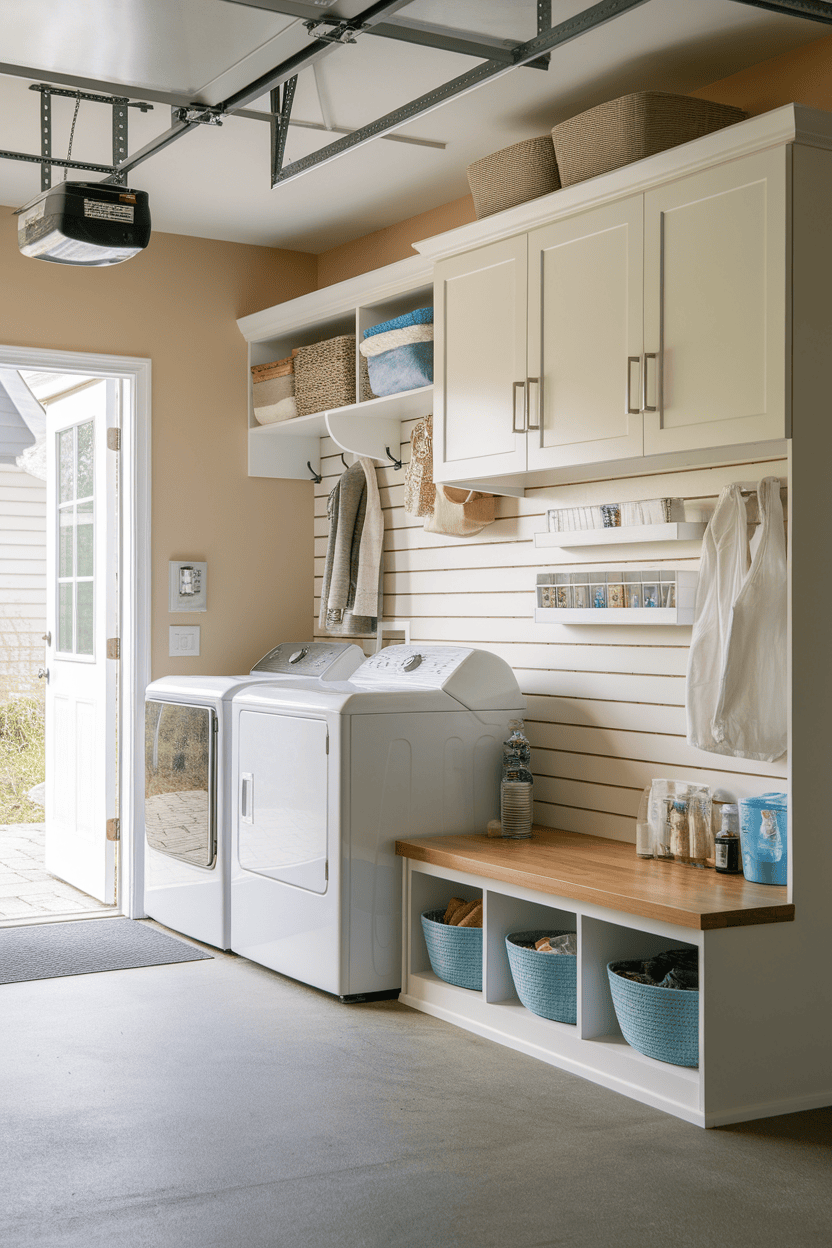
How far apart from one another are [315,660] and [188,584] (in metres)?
0.66

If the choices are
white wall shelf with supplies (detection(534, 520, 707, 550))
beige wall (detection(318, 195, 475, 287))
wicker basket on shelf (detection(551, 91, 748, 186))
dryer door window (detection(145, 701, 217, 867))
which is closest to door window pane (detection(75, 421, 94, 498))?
dryer door window (detection(145, 701, 217, 867))

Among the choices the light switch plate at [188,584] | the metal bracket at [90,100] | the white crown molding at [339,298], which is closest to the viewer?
the metal bracket at [90,100]

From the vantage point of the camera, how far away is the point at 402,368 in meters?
4.29

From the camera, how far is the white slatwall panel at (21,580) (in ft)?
26.1

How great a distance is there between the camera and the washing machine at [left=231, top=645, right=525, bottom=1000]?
3.77m

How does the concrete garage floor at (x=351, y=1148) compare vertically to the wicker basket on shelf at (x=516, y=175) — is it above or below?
below

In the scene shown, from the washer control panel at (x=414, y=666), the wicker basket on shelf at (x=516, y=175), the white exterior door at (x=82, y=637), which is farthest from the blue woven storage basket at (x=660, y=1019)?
the white exterior door at (x=82, y=637)

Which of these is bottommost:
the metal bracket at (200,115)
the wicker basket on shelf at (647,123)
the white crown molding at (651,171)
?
the white crown molding at (651,171)

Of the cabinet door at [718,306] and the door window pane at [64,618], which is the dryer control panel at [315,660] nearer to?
the door window pane at [64,618]

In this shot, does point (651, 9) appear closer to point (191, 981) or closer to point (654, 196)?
point (654, 196)

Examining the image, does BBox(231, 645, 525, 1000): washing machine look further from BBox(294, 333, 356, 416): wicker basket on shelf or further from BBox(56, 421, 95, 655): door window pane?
BBox(56, 421, 95, 655): door window pane

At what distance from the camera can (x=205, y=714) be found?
4.45 meters

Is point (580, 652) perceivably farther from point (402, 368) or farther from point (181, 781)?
point (181, 781)

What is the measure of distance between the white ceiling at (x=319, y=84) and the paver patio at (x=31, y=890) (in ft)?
8.93
